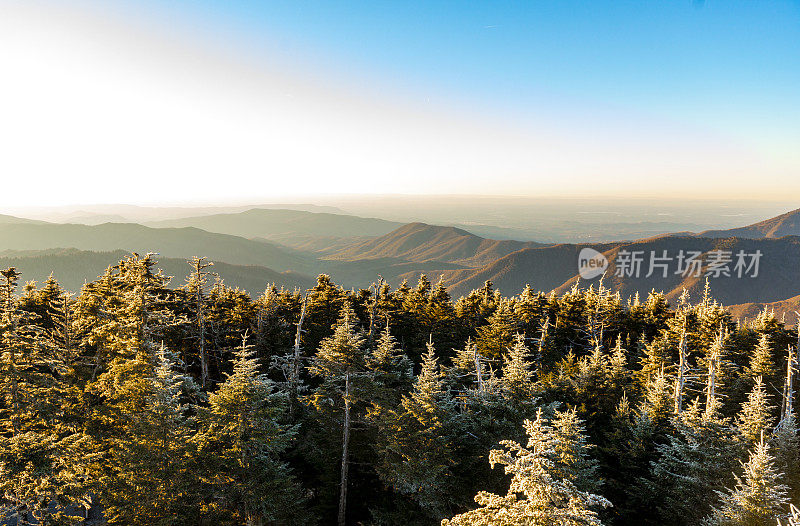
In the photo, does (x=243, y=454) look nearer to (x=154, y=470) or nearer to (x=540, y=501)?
(x=154, y=470)

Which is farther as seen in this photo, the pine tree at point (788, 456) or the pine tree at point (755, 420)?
the pine tree at point (755, 420)

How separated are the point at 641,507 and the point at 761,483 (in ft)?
31.8

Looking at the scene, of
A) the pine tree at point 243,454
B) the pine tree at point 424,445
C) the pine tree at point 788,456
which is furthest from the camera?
the pine tree at point 788,456

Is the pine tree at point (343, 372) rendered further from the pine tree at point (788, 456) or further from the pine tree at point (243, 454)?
the pine tree at point (788, 456)

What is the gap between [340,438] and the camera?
82.5ft

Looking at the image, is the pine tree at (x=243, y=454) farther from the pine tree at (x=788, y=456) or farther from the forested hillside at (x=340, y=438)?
the pine tree at (x=788, y=456)

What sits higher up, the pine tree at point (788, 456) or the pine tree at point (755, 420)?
the pine tree at point (755, 420)

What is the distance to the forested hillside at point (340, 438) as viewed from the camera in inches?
619

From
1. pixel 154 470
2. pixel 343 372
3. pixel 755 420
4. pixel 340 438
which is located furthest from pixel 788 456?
pixel 154 470

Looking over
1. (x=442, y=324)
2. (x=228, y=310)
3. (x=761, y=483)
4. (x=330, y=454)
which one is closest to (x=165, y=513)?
(x=330, y=454)

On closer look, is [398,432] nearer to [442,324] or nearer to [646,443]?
[646,443]

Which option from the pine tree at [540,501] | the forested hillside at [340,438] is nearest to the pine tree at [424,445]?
the forested hillside at [340,438]

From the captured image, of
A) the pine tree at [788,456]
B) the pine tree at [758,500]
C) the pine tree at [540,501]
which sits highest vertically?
the pine tree at [540,501]

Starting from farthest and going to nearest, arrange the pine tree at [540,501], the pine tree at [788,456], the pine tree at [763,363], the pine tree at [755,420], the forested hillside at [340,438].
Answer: the pine tree at [763,363], the pine tree at [755,420], the pine tree at [788,456], the forested hillside at [340,438], the pine tree at [540,501]
